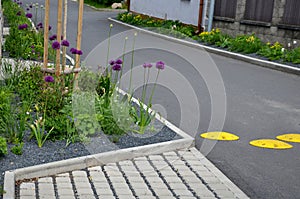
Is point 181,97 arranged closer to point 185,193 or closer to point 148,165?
point 148,165

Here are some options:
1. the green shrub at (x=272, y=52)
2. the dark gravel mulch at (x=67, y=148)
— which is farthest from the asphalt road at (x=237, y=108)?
the green shrub at (x=272, y=52)

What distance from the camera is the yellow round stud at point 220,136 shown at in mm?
6305

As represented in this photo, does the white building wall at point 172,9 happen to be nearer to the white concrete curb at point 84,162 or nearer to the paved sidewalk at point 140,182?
the white concrete curb at point 84,162

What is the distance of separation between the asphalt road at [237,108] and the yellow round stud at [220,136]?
0.14 metres

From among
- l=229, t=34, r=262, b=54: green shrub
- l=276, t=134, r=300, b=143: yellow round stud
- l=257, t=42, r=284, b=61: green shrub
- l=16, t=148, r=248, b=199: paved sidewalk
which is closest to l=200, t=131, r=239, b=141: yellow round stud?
l=276, t=134, r=300, b=143: yellow round stud

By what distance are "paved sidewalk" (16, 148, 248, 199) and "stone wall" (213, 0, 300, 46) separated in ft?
32.3

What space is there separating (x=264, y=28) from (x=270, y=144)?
9608 millimetres

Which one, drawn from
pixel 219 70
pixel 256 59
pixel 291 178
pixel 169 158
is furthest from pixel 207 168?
pixel 256 59

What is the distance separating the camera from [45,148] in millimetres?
5160

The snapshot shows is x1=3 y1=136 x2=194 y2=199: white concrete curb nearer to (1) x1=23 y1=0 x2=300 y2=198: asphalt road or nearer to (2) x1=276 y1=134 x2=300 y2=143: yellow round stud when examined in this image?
(1) x1=23 y1=0 x2=300 y2=198: asphalt road

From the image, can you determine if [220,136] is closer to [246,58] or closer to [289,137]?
[289,137]

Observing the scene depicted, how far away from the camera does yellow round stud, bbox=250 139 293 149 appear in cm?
611

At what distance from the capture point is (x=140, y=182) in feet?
15.3

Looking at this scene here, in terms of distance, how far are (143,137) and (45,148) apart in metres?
1.23
